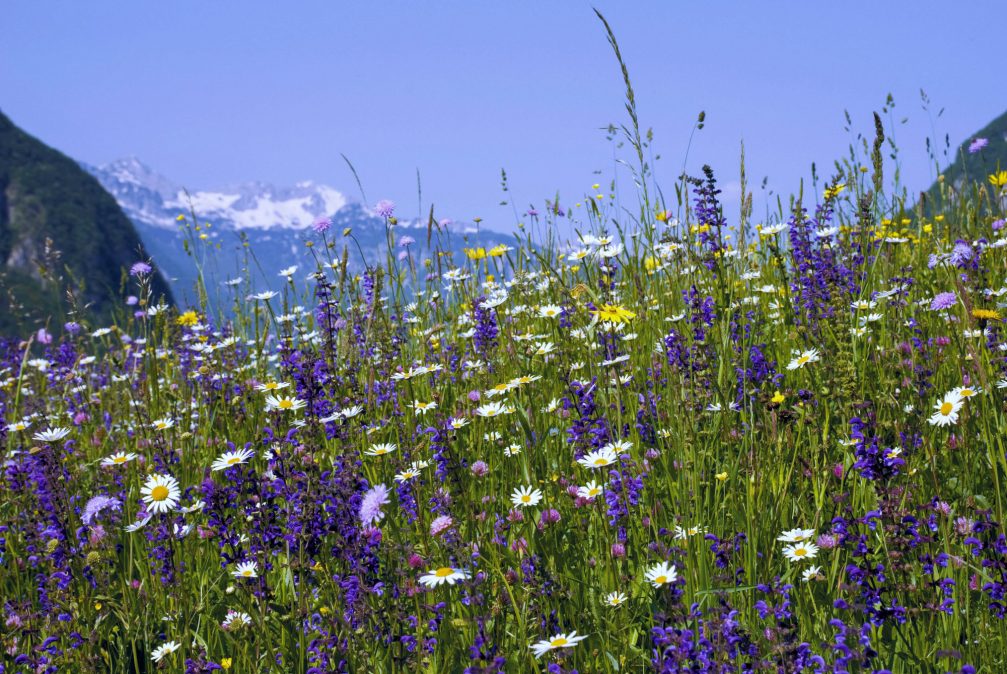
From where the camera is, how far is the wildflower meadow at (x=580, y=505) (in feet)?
6.53

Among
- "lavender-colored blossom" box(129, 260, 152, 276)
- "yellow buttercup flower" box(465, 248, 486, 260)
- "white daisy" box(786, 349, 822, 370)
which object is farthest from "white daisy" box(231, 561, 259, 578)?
"yellow buttercup flower" box(465, 248, 486, 260)

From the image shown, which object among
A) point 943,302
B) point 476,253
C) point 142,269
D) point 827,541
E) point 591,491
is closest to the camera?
point 827,541

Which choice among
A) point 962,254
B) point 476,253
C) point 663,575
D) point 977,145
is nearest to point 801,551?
point 663,575

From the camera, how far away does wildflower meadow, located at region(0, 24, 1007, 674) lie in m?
1.99

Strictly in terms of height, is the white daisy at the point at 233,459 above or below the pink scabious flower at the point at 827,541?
above

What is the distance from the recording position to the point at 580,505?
2646mm

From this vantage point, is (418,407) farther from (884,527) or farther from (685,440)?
(884,527)

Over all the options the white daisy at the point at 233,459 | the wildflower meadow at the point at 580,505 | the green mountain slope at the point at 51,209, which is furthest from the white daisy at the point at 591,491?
the green mountain slope at the point at 51,209

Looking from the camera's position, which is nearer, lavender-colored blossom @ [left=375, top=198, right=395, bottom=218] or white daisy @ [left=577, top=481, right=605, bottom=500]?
white daisy @ [left=577, top=481, right=605, bottom=500]

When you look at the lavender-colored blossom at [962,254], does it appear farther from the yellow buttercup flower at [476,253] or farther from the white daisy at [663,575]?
the yellow buttercup flower at [476,253]

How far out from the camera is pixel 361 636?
198cm

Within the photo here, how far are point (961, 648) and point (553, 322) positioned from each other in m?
2.72

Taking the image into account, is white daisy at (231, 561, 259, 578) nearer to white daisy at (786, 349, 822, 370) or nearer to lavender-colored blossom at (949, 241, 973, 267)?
white daisy at (786, 349, 822, 370)

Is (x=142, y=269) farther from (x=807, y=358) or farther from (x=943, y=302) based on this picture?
(x=943, y=302)
